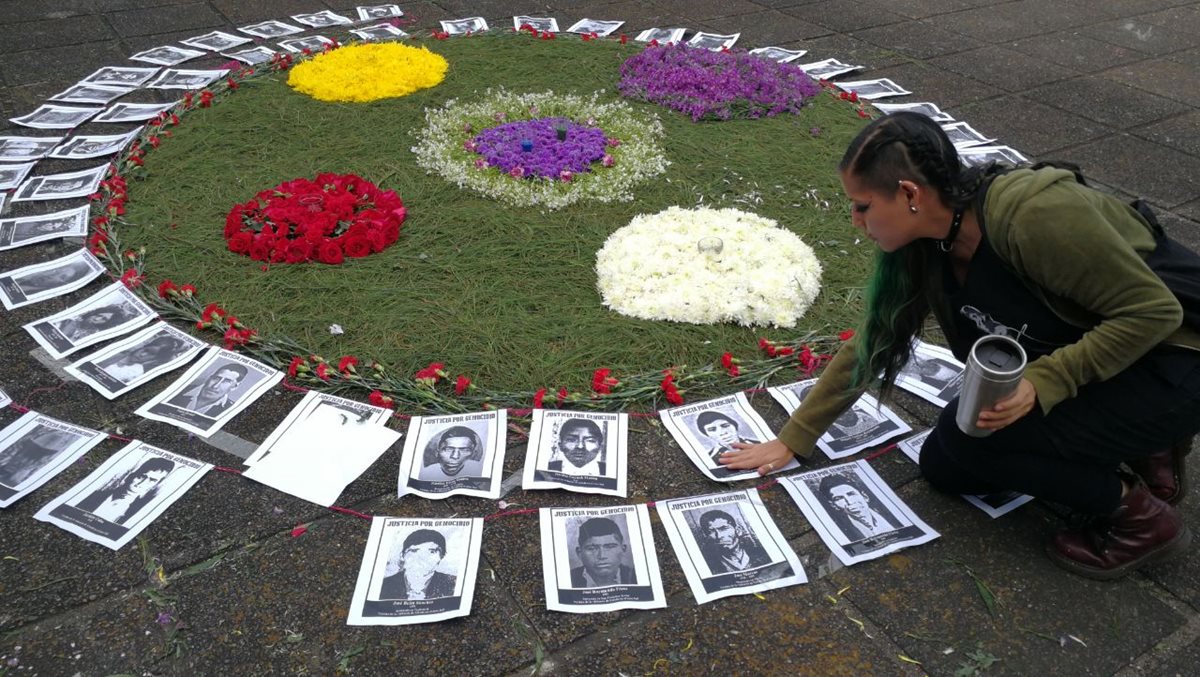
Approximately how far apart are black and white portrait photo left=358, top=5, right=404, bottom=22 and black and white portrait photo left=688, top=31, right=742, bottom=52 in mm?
2683

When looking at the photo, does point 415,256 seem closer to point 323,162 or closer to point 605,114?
point 323,162

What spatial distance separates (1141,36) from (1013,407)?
287 inches

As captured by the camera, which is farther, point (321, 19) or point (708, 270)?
point (321, 19)

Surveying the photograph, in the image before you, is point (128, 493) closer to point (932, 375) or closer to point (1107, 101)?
point (932, 375)

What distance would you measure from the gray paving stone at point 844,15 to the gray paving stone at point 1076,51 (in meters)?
1.19

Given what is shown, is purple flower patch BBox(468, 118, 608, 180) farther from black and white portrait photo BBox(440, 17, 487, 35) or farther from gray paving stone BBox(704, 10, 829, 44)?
gray paving stone BBox(704, 10, 829, 44)

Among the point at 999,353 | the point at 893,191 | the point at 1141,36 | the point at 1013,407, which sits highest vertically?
the point at 893,191

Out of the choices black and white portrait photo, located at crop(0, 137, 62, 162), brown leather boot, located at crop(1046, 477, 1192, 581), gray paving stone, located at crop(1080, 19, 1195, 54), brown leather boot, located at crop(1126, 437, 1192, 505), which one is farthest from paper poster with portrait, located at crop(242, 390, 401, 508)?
gray paving stone, located at crop(1080, 19, 1195, 54)

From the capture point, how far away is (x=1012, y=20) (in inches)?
316

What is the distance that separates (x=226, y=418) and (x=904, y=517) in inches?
96.3

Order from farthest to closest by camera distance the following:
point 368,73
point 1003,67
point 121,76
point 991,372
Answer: point 1003,67
point 121,76
point 368,73
point 991,372

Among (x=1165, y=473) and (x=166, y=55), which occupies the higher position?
(x=1165, y=473)

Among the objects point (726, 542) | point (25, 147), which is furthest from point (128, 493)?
point (25, 147)

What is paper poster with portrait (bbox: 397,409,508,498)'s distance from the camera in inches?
114
